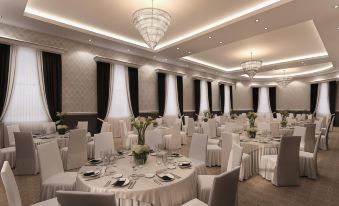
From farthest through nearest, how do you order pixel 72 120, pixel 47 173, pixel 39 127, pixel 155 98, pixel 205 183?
pixel 155 98 → pixel 72 120 → pixel 39 127 → pixel 47 173 → pixel 205 183

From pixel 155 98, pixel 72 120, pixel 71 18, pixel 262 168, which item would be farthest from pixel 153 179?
pixel 155 98

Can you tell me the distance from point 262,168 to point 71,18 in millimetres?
6339

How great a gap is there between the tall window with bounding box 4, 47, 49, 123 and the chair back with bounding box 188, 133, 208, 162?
5.40 meters

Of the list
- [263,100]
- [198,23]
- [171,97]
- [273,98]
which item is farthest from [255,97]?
[198,23]

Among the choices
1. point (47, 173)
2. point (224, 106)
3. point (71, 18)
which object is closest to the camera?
point (47, 173)

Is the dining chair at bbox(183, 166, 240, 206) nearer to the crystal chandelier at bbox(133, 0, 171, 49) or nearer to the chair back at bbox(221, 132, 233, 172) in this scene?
the chair back at bbox(221, 132, 233, 172)

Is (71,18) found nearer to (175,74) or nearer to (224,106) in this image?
(175,74)

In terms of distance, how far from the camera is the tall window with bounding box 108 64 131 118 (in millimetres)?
9086

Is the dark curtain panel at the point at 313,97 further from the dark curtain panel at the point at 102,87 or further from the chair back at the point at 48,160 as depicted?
the chair back at the point at 48,160

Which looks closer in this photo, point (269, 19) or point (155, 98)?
point (269, 19)

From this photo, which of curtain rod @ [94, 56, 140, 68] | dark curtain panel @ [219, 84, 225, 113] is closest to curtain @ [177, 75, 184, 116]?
curtain rod @ [94, 56, 140, 68]

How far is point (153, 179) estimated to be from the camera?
2266mm

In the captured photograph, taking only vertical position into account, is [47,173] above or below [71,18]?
below

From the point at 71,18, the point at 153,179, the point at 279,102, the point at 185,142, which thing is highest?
the point at 71,18
